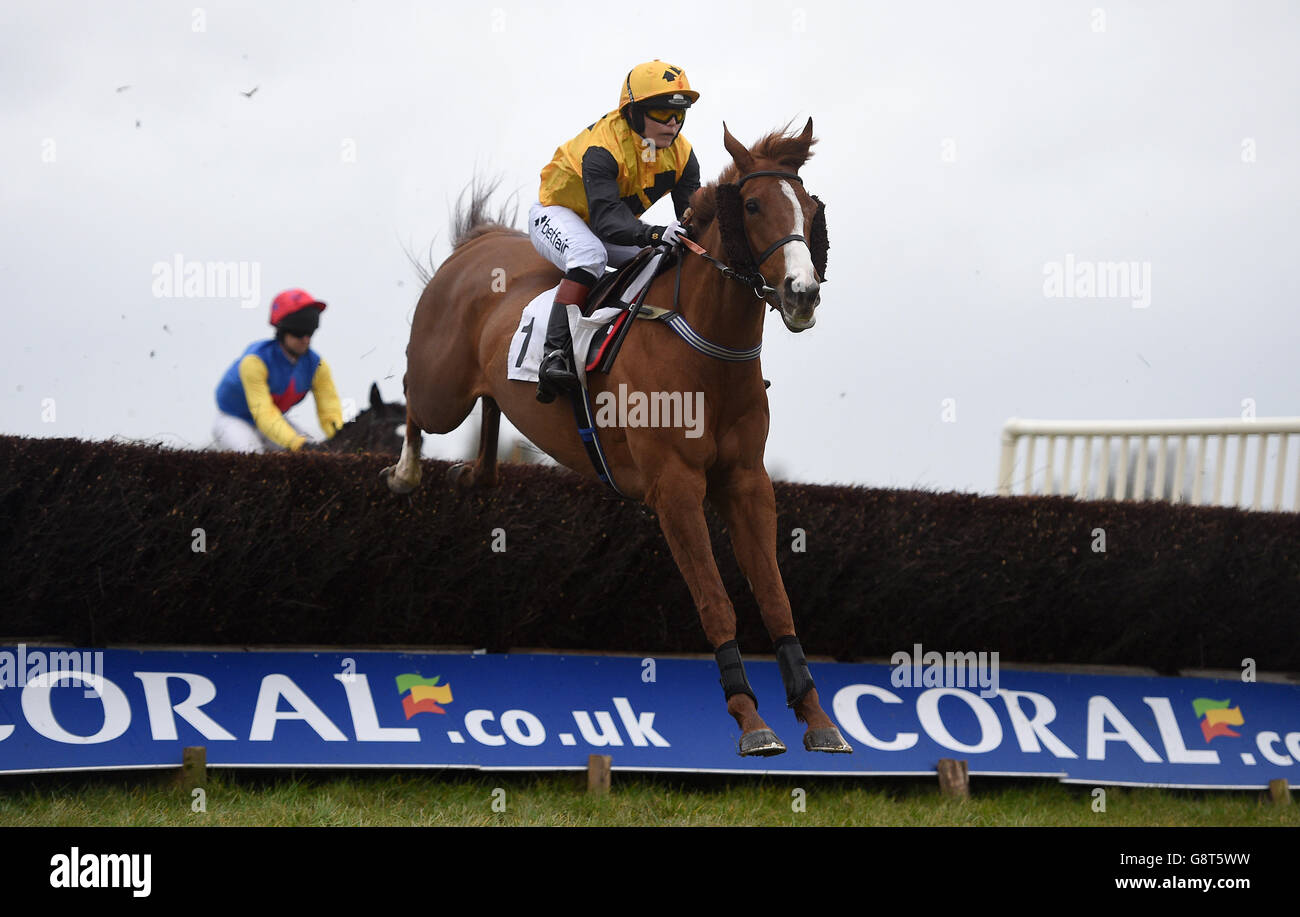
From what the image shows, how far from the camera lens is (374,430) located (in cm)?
789

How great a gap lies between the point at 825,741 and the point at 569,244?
2.23 meters

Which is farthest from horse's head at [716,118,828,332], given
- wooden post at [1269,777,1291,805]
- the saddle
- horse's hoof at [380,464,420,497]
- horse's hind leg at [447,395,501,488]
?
wooden post at [1269,777,1291,805]

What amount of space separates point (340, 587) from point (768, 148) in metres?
3.55

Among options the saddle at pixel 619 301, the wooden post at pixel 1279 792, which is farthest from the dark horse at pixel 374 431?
the wooden post at pixel 1279 792

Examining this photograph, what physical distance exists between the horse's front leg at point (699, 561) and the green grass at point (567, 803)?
1804 mm

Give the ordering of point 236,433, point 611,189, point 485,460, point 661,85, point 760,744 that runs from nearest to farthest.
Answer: point 760,744
point 661,85
point 611,189
point 485,460
point 236,433

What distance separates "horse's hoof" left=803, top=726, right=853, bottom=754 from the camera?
13.5 ft

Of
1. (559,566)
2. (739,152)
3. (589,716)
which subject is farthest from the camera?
(559,566)

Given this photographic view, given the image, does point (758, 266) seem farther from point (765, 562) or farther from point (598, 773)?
point (598, 773)

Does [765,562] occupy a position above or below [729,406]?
below

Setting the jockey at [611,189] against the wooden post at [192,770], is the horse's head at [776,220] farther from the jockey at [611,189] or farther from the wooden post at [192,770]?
the wooden post at [192,770]

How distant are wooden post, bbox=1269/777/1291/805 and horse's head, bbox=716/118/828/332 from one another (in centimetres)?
506

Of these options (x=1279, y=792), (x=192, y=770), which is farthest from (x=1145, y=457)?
(x=192, y=770)

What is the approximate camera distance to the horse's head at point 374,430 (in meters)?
7.74
